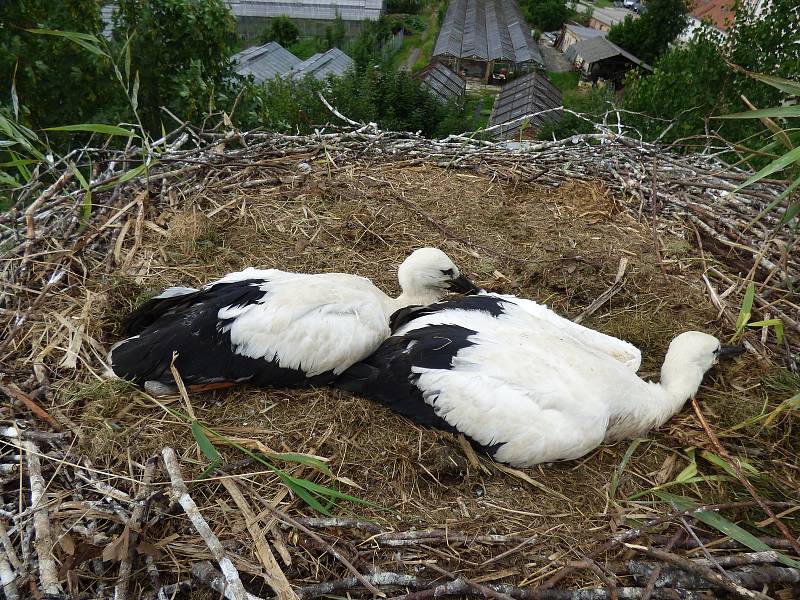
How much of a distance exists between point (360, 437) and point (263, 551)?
56 cm

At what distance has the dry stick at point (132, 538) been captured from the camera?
4.79 ft

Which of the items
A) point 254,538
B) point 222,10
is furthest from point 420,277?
point 222,10

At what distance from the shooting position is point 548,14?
1272 inches

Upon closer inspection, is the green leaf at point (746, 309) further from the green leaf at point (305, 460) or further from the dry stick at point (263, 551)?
the dry stick at point (263, 551)

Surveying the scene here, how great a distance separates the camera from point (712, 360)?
2.30 meters

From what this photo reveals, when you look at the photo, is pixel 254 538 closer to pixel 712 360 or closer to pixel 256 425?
pixel 256 425

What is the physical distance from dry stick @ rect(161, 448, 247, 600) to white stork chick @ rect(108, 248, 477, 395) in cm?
41

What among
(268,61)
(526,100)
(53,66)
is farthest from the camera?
(268,61)

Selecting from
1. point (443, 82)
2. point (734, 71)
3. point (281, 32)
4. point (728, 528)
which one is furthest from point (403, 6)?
point (728, 528)

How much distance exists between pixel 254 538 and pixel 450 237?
6.66ft

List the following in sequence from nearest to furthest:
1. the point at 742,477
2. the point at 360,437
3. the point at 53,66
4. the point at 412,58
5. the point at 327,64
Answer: the point at 742,477, the point at 360,437, the point at 53,66, the point at 327,64, the point at 412,58

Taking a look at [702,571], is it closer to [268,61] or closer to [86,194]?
[86,194]

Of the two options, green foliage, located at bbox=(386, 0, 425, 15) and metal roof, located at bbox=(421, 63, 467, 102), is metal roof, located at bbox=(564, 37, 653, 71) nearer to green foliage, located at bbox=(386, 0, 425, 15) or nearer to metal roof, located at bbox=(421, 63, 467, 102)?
metal roof, located at bbox=(421, 63, 467, 102)

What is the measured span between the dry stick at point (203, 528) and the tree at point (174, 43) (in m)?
4.01
